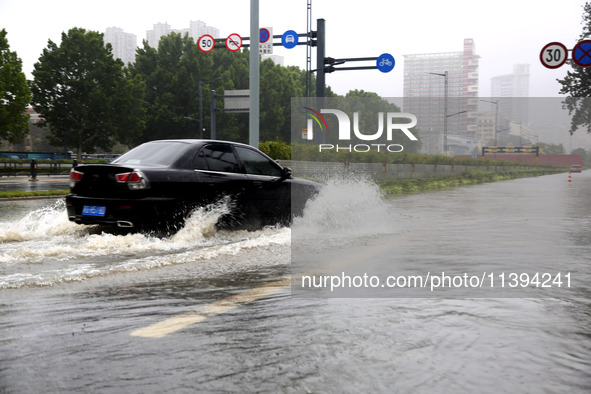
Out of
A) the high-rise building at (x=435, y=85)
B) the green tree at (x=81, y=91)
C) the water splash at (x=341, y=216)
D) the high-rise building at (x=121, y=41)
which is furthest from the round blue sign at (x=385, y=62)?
the high-rise building at (x=121, y=41)

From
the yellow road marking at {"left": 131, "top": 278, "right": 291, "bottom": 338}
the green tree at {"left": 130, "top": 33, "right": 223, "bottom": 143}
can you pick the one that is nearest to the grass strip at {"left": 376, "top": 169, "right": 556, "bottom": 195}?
the yellow road marking at {"left": 131, "top": 278, "right": 291, "bottom": 338}

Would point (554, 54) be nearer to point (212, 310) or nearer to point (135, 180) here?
point (135, 180)

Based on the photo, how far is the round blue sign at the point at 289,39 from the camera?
2559cm

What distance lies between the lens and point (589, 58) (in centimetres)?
2275

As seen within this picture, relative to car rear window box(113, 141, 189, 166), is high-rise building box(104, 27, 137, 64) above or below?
above

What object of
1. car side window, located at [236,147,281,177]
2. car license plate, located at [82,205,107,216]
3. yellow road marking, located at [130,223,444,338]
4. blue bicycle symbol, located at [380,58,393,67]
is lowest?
yellow road marking, located at [130,223,444,338]

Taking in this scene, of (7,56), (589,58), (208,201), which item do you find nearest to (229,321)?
(208,201)

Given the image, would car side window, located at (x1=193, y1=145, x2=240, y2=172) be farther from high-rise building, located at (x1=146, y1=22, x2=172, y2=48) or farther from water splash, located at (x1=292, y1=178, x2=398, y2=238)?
high-rise building, located at (x1=146, y1=22, x2=172, y2=48)

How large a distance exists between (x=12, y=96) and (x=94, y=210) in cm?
4148

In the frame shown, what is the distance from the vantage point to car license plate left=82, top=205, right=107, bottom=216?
7.31 m

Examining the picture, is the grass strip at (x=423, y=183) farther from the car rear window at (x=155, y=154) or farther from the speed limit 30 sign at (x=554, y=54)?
the car rear window at (x=155, y=154)

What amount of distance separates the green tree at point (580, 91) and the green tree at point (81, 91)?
37240 millimetres

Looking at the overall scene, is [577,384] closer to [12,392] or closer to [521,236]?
[12,392]

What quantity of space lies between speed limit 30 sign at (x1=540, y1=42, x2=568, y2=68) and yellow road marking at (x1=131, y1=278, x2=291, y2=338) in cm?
2086
